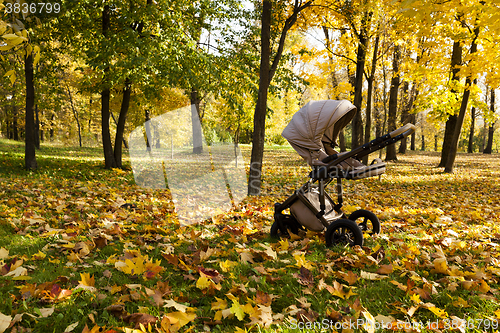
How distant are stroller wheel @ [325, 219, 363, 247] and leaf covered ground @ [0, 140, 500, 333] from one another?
0.14 meters

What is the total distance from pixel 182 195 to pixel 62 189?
2.89m

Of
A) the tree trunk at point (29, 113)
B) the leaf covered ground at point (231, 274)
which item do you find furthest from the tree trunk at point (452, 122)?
the tree trunk at point (29, 113)

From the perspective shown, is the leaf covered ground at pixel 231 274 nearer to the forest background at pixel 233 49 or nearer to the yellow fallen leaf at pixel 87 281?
the yellow fallen leaf at pixel 87 281

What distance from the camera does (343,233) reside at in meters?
3.75

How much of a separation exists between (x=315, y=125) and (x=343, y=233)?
144 cm

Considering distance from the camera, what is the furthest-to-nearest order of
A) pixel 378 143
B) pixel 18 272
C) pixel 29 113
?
pixel 29 113, pixel 378 143, pixel 18 272

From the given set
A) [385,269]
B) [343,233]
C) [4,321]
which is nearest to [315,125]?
[343,233]

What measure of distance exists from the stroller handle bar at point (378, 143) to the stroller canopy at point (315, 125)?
0.28 m

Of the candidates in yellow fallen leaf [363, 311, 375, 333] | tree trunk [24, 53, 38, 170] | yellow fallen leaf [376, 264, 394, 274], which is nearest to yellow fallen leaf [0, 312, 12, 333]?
yellow fallen leaf [363, 311, 375, 333]

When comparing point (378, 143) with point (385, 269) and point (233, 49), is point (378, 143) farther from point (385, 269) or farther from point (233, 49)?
point (233, 49)

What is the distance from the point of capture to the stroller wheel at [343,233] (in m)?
3.51

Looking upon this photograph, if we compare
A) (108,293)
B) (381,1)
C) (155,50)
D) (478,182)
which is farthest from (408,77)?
(108,293)

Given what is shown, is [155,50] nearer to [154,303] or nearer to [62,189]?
[62,189]

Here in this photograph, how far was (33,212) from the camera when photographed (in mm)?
4883
